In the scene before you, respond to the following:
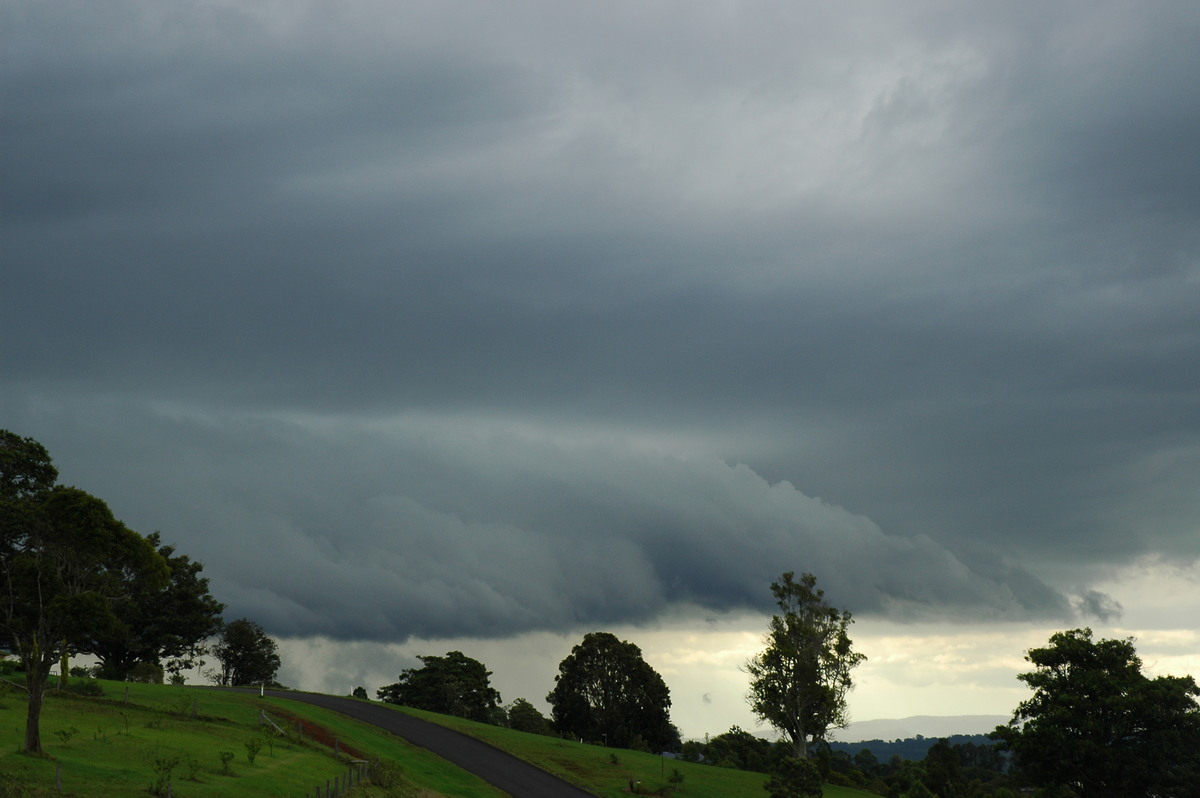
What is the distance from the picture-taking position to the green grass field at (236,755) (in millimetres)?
45625

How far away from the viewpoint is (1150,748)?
7788cm

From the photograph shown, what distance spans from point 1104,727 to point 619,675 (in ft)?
218

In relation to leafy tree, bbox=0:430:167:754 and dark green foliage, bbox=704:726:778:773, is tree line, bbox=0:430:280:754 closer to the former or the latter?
leafy tree, bbox=0:430:167:754

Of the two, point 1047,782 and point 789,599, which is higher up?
point 789,599

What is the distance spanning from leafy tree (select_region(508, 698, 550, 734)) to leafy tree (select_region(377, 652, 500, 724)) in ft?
12.6

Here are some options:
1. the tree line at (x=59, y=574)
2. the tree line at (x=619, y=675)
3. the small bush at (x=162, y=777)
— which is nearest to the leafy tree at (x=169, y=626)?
the tree line at (x=619, y=675)

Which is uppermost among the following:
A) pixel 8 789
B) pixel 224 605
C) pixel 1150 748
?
pixel 224 605

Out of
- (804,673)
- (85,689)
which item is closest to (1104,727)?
(804,673)

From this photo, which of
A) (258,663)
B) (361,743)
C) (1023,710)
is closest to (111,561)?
(361,743)

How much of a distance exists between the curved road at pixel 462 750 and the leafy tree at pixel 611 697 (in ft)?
113

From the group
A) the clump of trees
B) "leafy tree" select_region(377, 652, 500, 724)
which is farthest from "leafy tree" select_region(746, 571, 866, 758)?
"leafy tree" select_region(377, 652, 500, 724)

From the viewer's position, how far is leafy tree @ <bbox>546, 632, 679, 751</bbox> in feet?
429

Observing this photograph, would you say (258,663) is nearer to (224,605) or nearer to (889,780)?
(224,605)

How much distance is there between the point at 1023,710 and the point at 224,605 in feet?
300
